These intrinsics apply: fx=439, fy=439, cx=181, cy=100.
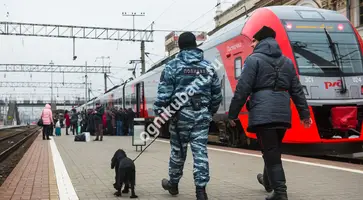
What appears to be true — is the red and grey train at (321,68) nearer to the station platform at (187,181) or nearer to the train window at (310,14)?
the train window at (310,14)

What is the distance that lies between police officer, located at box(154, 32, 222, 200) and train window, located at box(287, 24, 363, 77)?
16.4 ft

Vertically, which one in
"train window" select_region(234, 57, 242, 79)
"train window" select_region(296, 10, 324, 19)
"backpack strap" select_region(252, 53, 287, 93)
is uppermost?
"train window" select_region(296, 10, 324, 19)

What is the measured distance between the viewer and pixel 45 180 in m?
6.81

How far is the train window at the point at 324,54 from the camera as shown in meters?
9.44

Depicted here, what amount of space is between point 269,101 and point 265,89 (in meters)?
0.13

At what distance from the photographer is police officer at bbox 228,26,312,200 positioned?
4.36 metres

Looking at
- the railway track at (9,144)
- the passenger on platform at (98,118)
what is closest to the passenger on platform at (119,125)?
the railway track at (9,144)

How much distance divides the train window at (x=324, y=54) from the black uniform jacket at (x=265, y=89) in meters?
5.08

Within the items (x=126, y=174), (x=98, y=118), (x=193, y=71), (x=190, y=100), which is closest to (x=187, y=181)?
(x=126, y=174)

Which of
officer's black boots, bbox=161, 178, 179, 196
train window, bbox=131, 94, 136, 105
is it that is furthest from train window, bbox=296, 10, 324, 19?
train window, bbox=131, 94, 136, 105

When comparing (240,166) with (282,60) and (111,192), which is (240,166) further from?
(282,60)

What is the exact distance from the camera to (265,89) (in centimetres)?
440

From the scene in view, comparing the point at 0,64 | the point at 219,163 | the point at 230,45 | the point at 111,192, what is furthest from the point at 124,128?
the point at 0,64

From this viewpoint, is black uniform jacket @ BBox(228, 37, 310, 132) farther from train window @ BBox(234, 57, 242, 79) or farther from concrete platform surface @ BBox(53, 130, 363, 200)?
train window @ BBox(234, 57, 242, 79)
